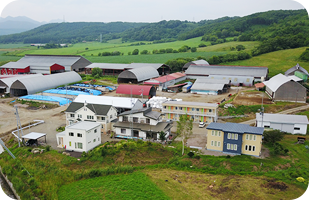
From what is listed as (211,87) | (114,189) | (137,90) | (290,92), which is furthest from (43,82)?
(290,92)

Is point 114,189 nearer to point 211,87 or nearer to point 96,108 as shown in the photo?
point 96,108

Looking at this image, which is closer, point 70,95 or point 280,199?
point 280,199

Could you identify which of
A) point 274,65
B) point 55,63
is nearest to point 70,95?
point 55,63

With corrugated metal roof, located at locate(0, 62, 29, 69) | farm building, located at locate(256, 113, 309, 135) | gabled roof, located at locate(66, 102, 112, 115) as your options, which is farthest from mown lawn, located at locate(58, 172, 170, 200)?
corrugated metal roof, located at locate(0, 62, 29, 69)

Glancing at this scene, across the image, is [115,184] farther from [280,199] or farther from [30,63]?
[30,63]

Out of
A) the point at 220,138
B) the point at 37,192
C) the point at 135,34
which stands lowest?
the point at 37,192

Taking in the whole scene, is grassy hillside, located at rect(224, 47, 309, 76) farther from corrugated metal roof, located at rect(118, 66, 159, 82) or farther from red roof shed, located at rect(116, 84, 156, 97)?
red roof shed, located at rect(116, 84, 156, 97)
